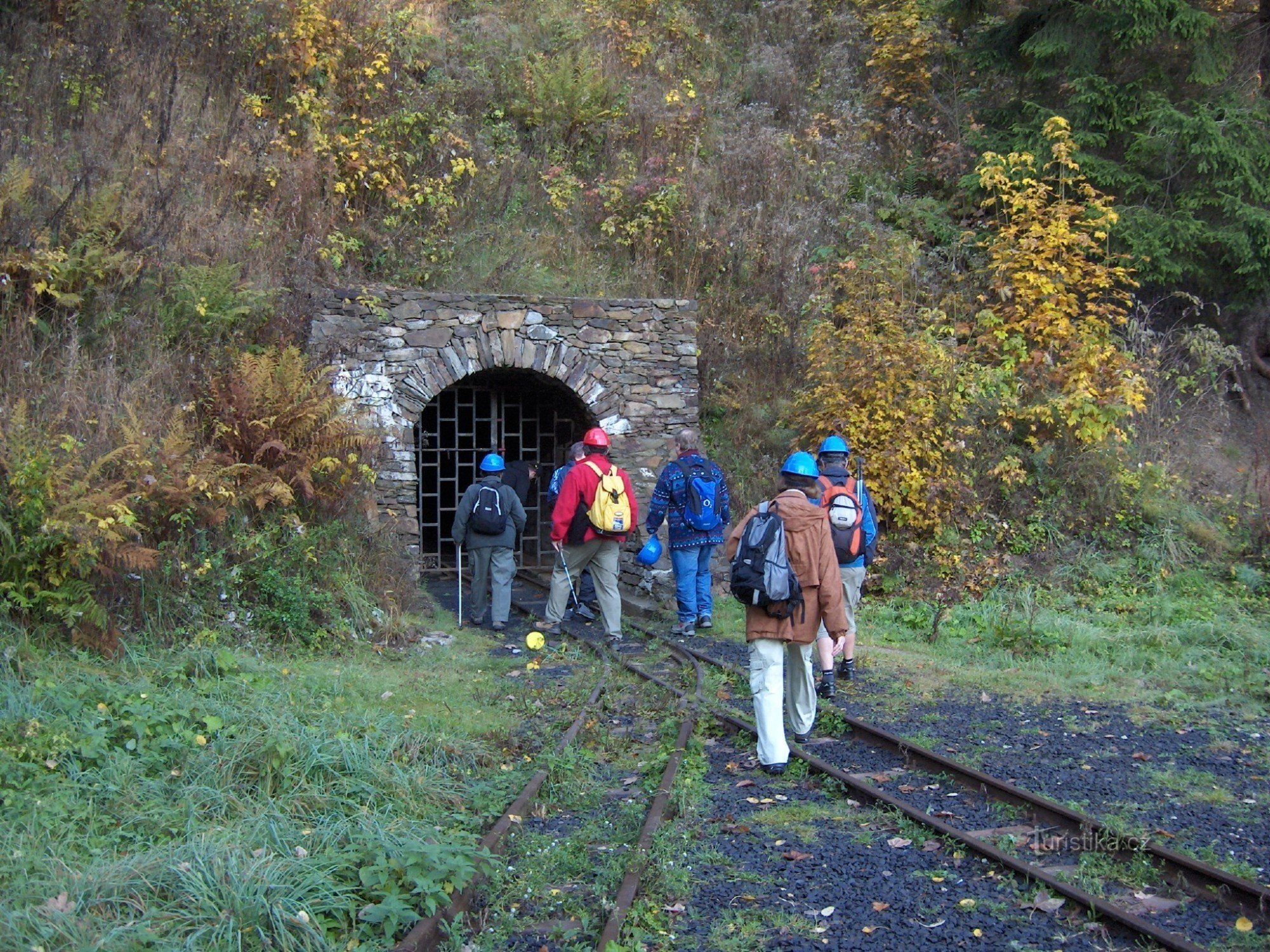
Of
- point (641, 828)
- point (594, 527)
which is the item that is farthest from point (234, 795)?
point (594, 527)

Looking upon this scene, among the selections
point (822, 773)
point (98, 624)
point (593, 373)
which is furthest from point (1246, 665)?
point (98, 624)

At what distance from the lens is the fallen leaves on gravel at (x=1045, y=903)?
4688mm

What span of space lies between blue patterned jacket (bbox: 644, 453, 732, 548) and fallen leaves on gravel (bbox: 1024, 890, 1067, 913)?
6142 mm

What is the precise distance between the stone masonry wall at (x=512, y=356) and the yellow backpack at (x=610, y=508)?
2.29 m

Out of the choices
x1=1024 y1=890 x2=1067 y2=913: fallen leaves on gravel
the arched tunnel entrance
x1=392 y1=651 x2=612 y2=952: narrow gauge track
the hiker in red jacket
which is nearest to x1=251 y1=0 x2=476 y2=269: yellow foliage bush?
the arched tunnel entrance

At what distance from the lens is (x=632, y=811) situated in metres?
5.94

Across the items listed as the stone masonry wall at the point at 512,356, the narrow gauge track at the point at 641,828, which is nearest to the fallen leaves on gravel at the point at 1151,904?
the narrow gauge track at the point at 641,828

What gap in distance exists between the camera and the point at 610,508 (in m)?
10.3

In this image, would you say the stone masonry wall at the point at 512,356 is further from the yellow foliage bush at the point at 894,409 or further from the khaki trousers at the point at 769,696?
the khaki trousers at the point at 769,696

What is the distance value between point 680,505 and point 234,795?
6.13 meters

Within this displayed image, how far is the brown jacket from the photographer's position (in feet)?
21.7

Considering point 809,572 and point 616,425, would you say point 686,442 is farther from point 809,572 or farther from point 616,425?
point 809,572

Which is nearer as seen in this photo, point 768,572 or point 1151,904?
Answer: point 1151,904

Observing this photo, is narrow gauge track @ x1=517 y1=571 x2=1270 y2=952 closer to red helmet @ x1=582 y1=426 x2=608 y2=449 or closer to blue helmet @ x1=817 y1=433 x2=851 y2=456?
blue helmet @ x1=817 y1=433 x2=851 y2=456
